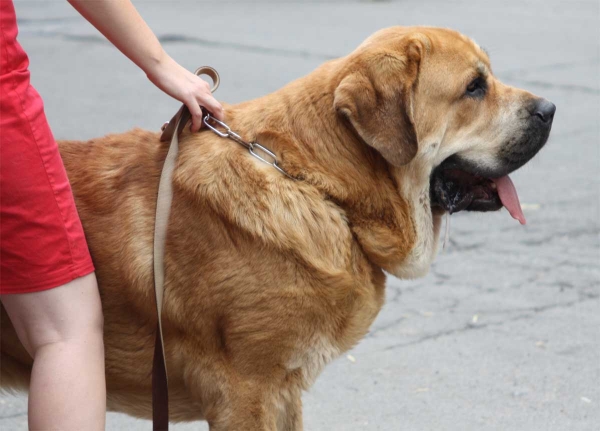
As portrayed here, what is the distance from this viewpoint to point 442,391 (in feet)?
13.0

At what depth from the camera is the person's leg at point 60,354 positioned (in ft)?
7.47

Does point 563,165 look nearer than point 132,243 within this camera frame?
No

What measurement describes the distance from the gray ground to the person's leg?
1.43 metres

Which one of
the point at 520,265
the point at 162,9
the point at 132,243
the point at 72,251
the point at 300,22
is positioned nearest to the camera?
the point at 72,251

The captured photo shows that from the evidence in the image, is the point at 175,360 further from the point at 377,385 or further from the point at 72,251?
the point at 377,385

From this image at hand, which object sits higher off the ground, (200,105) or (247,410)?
(200,105)

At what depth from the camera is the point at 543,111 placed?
10.2ft

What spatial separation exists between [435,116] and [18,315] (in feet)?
4.75

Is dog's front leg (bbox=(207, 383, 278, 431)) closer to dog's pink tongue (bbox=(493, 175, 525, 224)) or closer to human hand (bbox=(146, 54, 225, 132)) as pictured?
human hand (bbox=(146, 54, 225, 132))

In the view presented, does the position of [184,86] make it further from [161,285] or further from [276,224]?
[161,285]

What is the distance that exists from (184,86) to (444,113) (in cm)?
86

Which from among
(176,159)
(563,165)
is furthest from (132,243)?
(563,165)

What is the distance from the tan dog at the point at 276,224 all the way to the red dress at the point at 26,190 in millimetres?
506

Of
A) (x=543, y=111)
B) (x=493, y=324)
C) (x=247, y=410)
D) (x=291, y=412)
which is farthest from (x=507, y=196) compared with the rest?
(x=493, y=324)
